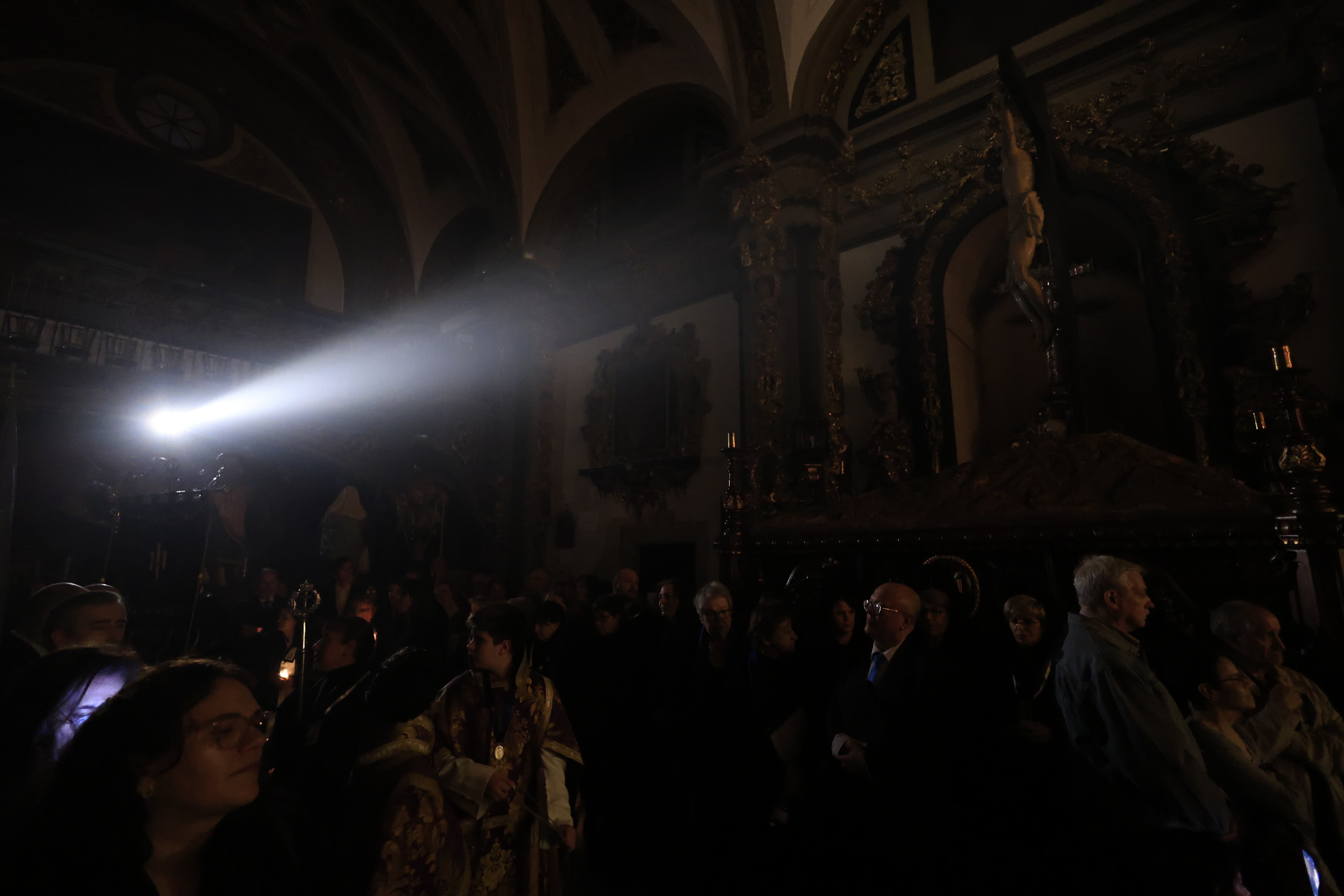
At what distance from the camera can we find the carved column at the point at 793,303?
7281 millimetres

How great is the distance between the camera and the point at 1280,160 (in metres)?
5.69

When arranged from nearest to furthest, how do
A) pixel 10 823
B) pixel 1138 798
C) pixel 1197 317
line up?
pixel 10 823, pixel 1138 798, pixel 1197 317

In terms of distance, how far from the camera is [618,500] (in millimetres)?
9930

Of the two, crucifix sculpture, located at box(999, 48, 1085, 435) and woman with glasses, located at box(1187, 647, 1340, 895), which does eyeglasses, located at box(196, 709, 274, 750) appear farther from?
crucifix sculpture, located at box(999, 48, 1085, 435)

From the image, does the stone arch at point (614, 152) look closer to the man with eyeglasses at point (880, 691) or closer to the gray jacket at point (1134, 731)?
the man with eyeglasses at point (880, 691)

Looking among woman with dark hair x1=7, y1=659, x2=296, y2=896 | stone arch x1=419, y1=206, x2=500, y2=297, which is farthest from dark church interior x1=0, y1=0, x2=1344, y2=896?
stone arch x1=419, y1=206, x2=500, y2=297

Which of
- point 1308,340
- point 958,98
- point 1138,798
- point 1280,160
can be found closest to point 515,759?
point 1138,798

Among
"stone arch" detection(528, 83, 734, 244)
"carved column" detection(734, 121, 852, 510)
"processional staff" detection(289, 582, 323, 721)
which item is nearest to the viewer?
"processional staff" detection(289, 582, 323, 721)

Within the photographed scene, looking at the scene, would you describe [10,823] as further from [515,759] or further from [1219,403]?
[1219,403]

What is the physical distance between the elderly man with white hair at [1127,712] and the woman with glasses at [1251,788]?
0.34ft

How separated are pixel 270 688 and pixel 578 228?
908 cm

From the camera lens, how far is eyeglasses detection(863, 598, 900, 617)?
8.63 feet

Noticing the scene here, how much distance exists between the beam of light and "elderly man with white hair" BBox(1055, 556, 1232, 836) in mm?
10252

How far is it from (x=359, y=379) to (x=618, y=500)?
490cm
